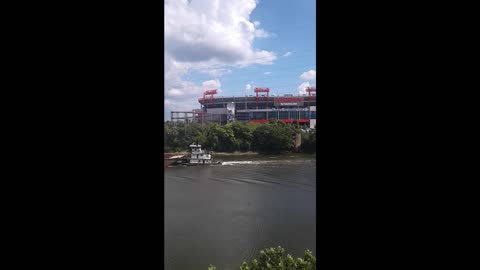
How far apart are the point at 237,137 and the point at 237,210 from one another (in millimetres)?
4030

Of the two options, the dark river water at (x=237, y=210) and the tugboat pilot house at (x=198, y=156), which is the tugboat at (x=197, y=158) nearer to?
the tugboat pilot house at (x=198, y=156)

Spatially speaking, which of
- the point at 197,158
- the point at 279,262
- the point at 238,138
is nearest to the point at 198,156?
the point at 197,158

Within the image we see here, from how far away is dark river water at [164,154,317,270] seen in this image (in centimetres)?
636

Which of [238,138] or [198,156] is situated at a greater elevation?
[238,138]

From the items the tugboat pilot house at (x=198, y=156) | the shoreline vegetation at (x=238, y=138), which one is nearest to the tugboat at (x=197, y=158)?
the tugboat pilot house at (x=198, y=156)

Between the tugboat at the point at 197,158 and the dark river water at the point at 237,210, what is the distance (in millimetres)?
223

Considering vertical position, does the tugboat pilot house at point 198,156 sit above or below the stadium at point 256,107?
below

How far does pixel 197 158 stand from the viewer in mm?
11906

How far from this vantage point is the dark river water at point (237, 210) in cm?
636

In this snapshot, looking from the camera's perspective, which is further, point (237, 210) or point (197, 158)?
point (197, 158)

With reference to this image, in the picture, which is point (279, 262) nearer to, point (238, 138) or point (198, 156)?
point (198, 156)
